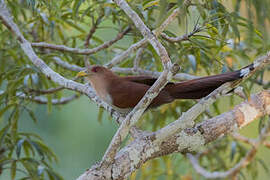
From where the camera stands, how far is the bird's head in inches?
106

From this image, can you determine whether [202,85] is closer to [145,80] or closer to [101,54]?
[145,80]

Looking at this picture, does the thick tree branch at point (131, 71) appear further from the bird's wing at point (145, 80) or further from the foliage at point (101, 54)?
the bird's wing at point (145, 80)

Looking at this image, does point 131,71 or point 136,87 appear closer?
point 136,87

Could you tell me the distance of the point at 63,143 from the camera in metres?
6.98

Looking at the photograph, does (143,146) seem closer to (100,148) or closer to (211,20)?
(211,20)

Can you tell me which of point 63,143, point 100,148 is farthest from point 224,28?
point 63,143

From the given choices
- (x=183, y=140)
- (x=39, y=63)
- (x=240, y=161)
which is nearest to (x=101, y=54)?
(x=39, y=63)

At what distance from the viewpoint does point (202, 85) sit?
212cm

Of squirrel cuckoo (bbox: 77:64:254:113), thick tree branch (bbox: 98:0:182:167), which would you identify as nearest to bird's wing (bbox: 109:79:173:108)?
squirrel cuckoo (bbox: 77:64:254:113)

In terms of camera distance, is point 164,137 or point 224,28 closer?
point 164,137

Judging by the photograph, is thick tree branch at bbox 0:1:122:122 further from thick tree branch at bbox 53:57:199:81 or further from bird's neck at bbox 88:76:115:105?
thick tree branch at bbox 53:57:199:81

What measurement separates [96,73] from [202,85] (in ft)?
2.80

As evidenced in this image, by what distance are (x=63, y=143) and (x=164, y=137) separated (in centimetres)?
533

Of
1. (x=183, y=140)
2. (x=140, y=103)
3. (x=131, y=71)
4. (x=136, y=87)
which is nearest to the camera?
(x=140, y=103)
